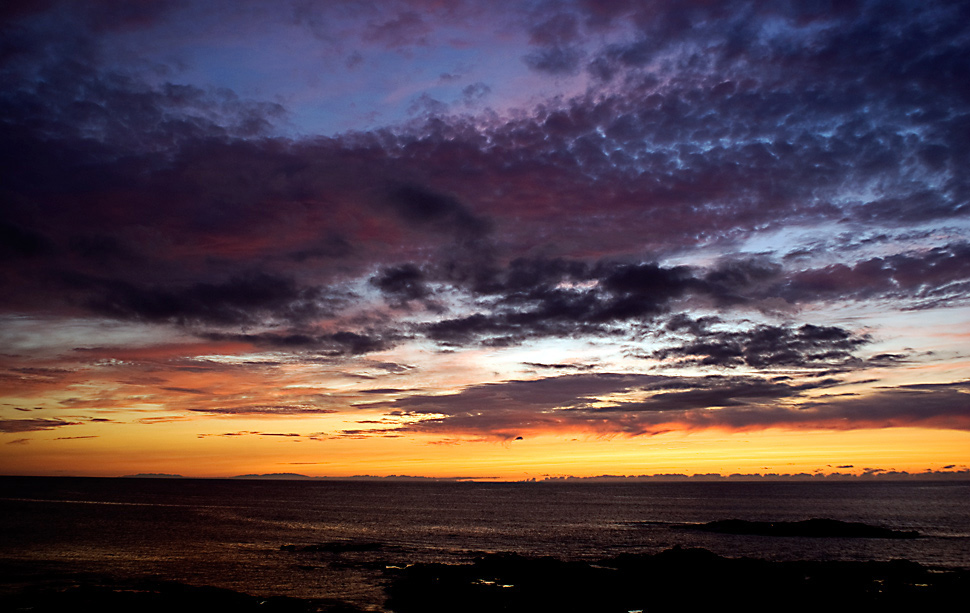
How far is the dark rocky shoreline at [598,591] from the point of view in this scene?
3659 cm

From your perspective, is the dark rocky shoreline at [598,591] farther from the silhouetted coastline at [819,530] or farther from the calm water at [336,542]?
the silhouetted coastline at [819,530]

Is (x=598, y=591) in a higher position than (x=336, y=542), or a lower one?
higher

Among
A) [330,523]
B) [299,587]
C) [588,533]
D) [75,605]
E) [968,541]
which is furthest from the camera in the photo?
[330,523]

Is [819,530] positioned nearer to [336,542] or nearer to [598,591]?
[598,591]

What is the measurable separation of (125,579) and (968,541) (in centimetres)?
9486

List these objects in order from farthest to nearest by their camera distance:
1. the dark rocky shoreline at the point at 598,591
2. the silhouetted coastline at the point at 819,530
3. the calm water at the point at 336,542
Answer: the silhouetted coastline at the point at 819,530
the calm water at the point at 336,542
the dark rocky shoreline at the point at 598,591

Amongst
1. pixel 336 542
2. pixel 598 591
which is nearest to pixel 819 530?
pixel 598 591

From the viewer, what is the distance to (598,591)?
41.1 meters

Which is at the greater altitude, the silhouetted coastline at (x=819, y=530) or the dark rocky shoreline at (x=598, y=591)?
the dark rocky shoreline at (x=598, y=591)

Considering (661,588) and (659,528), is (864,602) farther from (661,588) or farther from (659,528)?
(659,528)

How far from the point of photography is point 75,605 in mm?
35594

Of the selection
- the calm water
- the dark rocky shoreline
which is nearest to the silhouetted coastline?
the calm water

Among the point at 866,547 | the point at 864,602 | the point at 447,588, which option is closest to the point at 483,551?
the point at 447,588

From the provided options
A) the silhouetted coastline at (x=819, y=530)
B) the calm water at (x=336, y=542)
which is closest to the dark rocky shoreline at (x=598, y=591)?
the calm water at (x=336, y=542)
